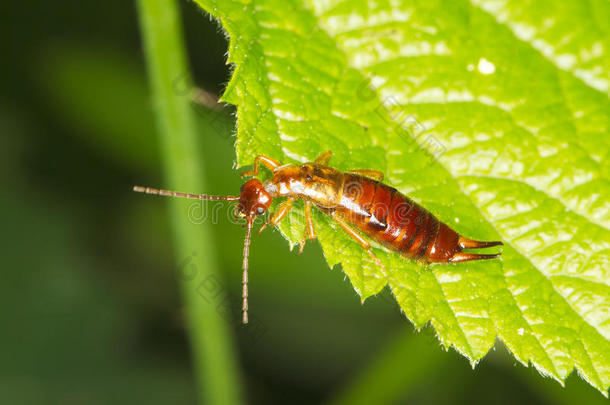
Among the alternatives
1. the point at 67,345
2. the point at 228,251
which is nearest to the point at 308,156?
the point at 228,251

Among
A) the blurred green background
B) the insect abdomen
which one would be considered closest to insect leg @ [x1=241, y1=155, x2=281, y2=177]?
the insect abdomen

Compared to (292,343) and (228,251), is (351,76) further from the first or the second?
(292,343)

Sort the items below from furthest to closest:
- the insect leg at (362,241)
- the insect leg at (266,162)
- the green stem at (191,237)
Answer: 1. the green stem at (191,237)
2. the insect leg at (266,162)
3. the insect leg at (362,241)

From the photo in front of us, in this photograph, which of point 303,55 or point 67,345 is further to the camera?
point 67,345

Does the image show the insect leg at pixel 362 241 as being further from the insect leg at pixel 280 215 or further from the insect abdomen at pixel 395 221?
the insect leg at pixel 280 215

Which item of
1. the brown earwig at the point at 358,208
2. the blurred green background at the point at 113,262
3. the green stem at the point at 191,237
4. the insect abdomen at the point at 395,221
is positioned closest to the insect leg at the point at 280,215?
the brown earwig at the point at 358,208

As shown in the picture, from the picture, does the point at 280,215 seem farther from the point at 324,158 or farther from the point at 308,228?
the point at 324,158

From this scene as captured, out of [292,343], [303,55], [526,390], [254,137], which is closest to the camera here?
[254,137]
